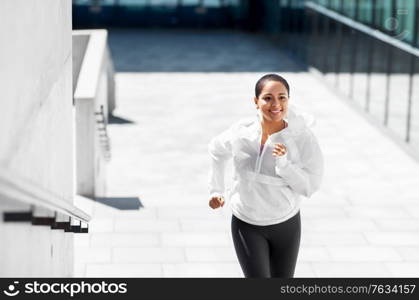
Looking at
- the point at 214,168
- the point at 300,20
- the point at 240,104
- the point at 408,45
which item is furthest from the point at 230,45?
the point at 214,168

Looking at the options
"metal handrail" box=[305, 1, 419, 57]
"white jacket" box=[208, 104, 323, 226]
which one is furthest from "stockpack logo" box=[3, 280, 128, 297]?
"metal handrail" box=[305, 1, 419, 57]

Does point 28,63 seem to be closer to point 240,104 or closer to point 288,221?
point 288,221

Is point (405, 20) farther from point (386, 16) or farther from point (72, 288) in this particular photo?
point (72, 288)

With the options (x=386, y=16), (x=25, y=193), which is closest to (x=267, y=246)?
(x=25, y=193)

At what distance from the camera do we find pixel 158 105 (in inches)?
777

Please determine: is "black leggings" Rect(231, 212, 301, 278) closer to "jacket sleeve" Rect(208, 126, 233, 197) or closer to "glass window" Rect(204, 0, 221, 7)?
"jacket sleeve" Rect(208, 126, 233, 197)

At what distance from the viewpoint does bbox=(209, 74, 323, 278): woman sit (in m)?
6.05

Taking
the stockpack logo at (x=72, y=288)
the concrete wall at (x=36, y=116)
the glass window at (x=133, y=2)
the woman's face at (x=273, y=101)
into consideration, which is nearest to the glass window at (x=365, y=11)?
the concrete wall at (x=36, y=116)

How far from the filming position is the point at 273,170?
6164mm

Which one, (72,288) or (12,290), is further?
(72,288)

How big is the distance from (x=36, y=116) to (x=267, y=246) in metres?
1.69

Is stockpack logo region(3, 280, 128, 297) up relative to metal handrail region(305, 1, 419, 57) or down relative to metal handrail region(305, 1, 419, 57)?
up

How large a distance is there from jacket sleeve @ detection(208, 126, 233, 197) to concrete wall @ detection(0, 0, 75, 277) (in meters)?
1.08

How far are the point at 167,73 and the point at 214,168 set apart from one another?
17526 millimetres
